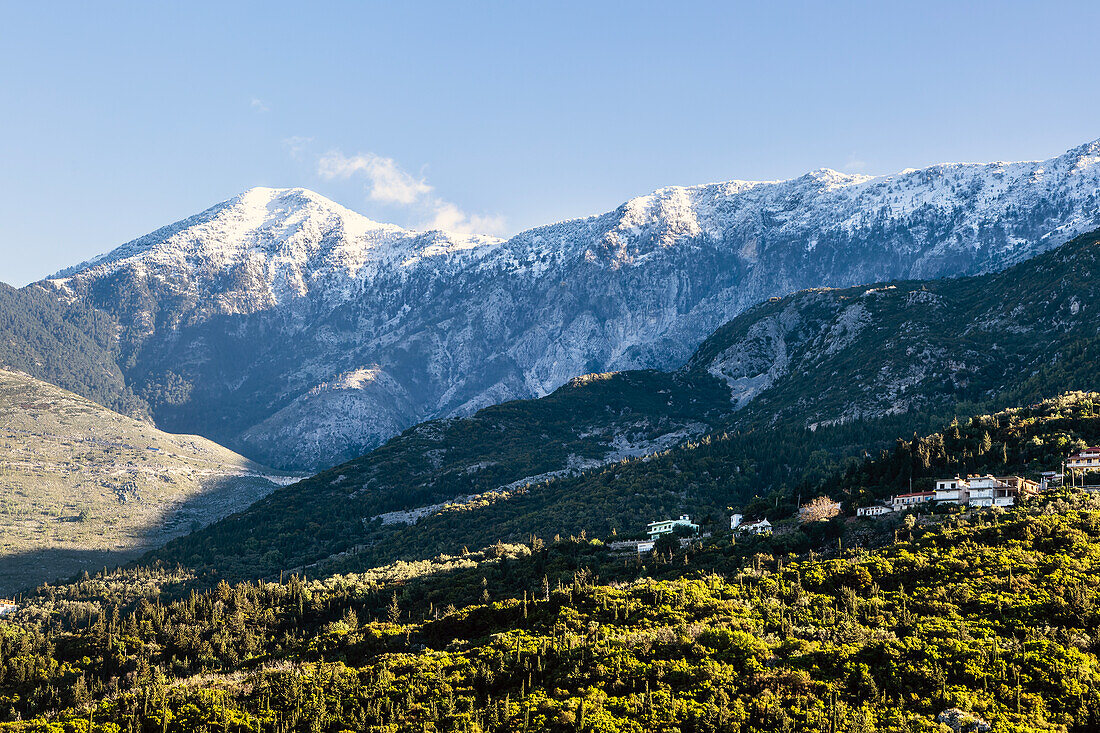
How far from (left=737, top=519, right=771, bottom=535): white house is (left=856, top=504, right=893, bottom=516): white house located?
10.3 metres

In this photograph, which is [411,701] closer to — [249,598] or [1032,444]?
[249,598]

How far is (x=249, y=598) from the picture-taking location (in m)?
109

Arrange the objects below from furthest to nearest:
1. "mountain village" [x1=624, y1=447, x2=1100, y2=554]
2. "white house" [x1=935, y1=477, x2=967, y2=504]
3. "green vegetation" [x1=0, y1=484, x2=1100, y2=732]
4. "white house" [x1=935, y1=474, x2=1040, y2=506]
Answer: "white house" [x1=935, y1=477, x2=967, y2=504], "mountain village" [x1=624, y1=447, x2=1100, y2=554], "white house" [x1=935, y1=474, x2=1040, y2=506], "green vegetation" [x1=0, y1=484, x2=1100, y2=732]

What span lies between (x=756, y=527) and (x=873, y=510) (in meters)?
14.9

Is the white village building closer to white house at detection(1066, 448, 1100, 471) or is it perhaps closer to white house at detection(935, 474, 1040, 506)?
white house at detection(935, 474, 1040, 506)

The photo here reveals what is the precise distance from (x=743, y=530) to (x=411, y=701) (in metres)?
58.6

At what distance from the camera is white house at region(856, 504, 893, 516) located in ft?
318

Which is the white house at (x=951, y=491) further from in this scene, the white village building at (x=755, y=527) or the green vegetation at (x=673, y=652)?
the white village building at (x=755, y=527)

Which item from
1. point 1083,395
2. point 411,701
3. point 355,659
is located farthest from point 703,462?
point 411,701

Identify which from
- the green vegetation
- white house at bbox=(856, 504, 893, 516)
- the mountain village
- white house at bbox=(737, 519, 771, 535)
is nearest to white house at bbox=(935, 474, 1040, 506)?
the mountain village

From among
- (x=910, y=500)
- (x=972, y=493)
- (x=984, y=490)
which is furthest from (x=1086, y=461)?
(x=910, y=500)

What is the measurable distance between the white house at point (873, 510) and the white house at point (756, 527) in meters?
10.3

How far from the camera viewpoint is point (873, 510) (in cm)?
9775

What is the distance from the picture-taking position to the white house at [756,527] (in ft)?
338
